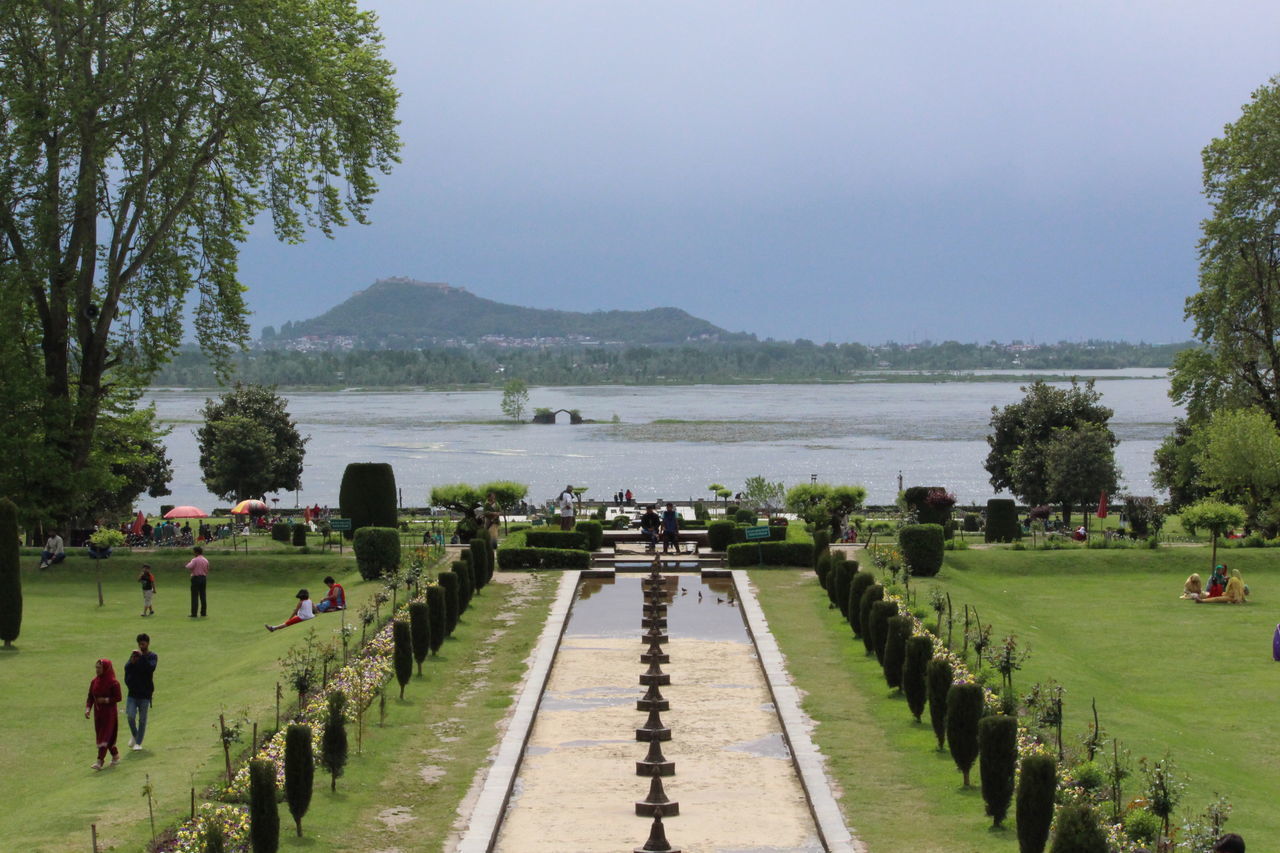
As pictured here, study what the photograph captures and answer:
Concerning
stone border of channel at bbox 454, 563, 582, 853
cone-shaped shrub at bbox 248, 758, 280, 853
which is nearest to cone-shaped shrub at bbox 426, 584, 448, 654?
stone border of channel at bbox 454, 563, 582, 853

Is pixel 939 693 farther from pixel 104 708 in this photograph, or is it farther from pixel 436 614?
pixel 104 708

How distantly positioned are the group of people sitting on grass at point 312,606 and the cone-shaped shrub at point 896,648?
9.98 meters

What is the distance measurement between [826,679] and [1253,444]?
23.2 m

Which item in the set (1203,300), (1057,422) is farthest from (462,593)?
(1057,422)

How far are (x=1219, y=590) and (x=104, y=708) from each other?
21.0 metres

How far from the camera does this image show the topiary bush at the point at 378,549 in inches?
1158

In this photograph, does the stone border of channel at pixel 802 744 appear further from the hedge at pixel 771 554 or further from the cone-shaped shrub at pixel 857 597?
the hedge at pixel 771 554

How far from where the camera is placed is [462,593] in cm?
2522

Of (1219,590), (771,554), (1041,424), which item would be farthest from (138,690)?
(1041,424)

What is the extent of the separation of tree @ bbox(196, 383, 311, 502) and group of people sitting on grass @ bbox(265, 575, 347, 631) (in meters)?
32.7

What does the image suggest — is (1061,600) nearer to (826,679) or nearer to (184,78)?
(826,679)

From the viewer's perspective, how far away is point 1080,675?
2020 cm

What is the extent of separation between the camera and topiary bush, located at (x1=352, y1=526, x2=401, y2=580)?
96.5 ft

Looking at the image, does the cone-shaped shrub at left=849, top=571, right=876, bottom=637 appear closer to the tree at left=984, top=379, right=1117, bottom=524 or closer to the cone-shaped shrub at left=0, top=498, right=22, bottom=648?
the cone-shaped shrub at left=0, top=498, right=22, bottom=648
